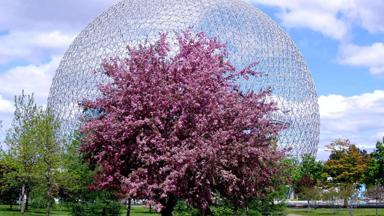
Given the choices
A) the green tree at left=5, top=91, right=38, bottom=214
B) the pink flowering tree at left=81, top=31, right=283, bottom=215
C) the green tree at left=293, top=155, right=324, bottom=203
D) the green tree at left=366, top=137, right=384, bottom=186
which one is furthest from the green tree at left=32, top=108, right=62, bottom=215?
the green tree at left=293, top=155, right=324, bottom=203

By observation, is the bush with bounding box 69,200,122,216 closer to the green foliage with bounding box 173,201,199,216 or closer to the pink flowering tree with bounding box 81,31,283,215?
the green foliage with bounding box 173,201,199,216

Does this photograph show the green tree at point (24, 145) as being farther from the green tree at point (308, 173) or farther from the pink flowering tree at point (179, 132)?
the green tree at point (308, 173)

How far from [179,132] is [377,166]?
1775 inches

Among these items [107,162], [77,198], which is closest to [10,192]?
[77,198]

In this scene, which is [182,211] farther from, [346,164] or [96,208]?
[346,164]

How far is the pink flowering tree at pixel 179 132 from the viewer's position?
15914mm

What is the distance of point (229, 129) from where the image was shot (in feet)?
53.7

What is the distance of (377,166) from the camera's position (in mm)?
57281

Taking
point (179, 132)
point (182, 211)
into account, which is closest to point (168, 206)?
point (179, 132)

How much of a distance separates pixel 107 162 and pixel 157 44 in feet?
12.6

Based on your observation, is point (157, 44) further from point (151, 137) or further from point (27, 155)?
point (27, 155)

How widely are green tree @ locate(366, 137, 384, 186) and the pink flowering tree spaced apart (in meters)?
42.0

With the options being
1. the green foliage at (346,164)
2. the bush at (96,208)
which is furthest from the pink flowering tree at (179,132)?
the green foliage at (346,164)

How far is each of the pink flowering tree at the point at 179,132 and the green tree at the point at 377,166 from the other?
4204 centimetres
